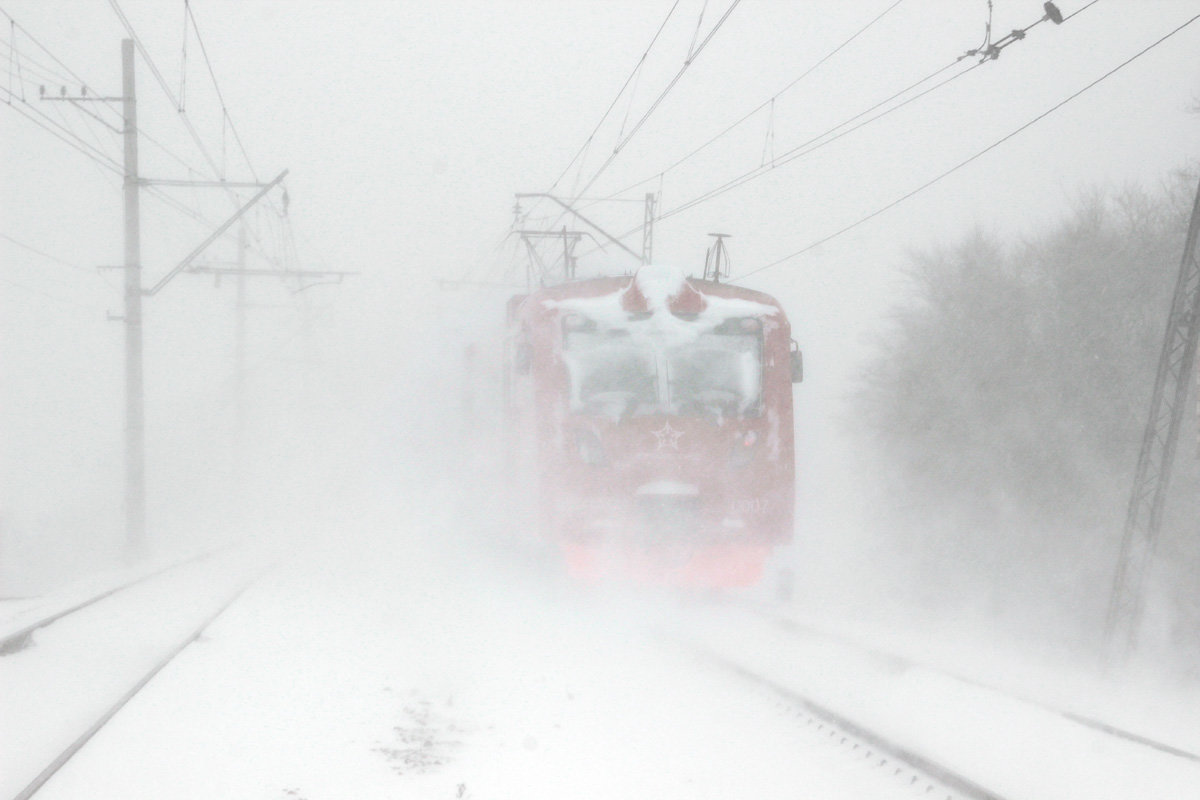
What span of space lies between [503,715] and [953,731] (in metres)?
2.83

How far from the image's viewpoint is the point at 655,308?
13219mm

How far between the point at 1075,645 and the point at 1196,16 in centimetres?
1218

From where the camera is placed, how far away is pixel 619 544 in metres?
12.8

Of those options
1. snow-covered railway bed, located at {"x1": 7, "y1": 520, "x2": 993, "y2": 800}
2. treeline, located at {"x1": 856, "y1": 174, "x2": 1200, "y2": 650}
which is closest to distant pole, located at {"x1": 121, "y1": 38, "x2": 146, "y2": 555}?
snow-covered railway bed, located at {"x1": 7, "y1": 520, "x2": 993, "y2": 800}

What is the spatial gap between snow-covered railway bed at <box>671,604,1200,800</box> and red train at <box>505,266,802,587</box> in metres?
1.96

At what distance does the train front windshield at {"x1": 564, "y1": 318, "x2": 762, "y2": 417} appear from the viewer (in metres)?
12.9

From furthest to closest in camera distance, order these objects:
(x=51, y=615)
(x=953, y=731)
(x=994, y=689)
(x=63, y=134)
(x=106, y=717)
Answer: (x=63, y=134) < (x=51, y=615) < (x=994, y=689) < (x=953, y=731) < (x=106, y=717)

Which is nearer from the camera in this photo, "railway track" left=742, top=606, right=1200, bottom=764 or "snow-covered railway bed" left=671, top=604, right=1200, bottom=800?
"snow-covered railway bed" left=671, top=604, right=1200, bottom=800

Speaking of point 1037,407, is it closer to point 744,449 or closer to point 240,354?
point 744,449

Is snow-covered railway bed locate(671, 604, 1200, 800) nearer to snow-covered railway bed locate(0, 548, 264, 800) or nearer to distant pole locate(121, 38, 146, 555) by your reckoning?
snow-covered railway bed locate(0, 548, 264, 800)

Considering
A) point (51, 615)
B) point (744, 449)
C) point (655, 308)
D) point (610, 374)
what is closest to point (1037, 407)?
point (744, 449)

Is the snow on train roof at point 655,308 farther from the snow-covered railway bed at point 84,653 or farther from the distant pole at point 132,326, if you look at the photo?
the distant pole at point 132,326

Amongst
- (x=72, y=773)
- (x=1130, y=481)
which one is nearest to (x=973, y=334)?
(x=1130, y=481)

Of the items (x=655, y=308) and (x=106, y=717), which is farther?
(x=655, y=308)
